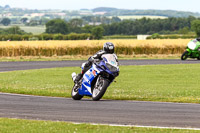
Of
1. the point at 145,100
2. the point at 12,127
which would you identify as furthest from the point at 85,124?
the point at 145,100

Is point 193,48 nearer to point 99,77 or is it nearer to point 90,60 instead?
point 90,60

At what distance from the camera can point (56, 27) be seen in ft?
509

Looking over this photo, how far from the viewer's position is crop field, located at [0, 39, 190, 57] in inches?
1918

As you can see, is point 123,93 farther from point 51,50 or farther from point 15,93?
point 51,50

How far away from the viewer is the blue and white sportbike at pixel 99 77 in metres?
14.9

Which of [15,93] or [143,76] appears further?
[143,76]

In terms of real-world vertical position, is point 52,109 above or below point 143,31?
above

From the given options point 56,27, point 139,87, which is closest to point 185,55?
point 139,87

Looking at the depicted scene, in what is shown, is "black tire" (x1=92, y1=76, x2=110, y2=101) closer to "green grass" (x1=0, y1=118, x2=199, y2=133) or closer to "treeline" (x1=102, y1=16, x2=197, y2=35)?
"green grass" (x1=0, y1=118, x2=199, y2=133)

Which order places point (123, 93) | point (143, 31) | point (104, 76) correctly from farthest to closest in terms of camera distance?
1. point (143, 31)
2. point (123, 93)
3. point (104, 76)

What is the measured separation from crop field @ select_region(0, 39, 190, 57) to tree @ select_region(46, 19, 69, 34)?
344 feet

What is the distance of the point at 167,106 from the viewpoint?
1384 centimetres

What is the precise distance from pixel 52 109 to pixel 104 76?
2.34 metres

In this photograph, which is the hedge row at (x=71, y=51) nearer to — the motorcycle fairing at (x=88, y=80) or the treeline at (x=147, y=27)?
the motorcycle fairing at (x=88, y=80)
